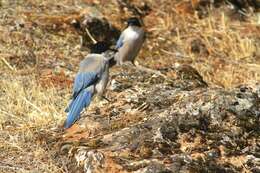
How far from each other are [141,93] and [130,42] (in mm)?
2942

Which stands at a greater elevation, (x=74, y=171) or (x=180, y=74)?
(x=74, y=171)

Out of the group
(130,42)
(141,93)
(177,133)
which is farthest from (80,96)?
(130,42)

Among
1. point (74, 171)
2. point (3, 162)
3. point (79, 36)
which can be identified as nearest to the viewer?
point (74, 171)

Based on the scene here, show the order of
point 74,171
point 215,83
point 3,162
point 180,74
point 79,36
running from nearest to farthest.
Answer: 1. point 74,171
2. point 3,162
3. point 180,74
4. point 215,83
5. point 79,36

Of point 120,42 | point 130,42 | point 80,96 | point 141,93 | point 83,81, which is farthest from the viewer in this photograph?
point 120,42

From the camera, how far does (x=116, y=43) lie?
9258mm

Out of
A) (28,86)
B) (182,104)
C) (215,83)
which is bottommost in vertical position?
(215,83)

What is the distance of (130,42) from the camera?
880 cm

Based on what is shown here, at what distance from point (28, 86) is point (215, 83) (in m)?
2.19

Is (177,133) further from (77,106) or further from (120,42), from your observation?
(120,42)

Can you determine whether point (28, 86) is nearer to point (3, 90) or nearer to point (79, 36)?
point (3, 90)

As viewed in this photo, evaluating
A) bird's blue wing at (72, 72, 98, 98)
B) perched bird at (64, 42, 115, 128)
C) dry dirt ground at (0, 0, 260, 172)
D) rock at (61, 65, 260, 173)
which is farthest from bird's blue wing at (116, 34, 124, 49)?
rock at (61, 65, 260, 173)

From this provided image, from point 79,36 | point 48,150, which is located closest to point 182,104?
point 48,150

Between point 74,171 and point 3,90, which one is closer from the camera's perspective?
point 74,171
